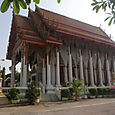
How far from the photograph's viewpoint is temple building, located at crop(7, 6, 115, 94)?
12109mm

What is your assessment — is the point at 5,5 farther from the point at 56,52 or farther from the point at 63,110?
the point at 56,52

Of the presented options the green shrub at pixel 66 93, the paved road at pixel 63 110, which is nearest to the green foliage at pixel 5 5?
the paved road at pixel 63 110

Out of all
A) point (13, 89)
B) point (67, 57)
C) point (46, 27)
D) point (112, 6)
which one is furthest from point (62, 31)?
point (112, 6)

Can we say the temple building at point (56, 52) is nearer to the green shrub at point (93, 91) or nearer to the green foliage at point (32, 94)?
the green shrub at point (93, 91)

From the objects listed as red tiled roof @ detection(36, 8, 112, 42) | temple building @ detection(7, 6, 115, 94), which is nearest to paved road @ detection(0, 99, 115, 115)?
temple building @ detection(7, 6, 115, 94)

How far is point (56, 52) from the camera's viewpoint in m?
13.2

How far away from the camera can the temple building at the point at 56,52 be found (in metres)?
12.1

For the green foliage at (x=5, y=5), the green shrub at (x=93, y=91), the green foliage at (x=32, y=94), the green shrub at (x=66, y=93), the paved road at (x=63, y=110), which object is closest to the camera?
the green foliage at (x=5, y=5)

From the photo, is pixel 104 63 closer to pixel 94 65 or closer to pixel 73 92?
pixel 94 65

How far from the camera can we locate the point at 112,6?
6.94 feet

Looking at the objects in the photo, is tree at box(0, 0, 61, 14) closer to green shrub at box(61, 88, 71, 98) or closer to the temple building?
green shrub at box(61, 88, 71, 98)

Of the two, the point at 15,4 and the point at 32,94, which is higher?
the point at 15,4

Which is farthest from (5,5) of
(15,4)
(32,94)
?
(32,94)

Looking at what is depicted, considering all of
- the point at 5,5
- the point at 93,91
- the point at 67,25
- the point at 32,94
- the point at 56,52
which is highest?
the point at 67,25
